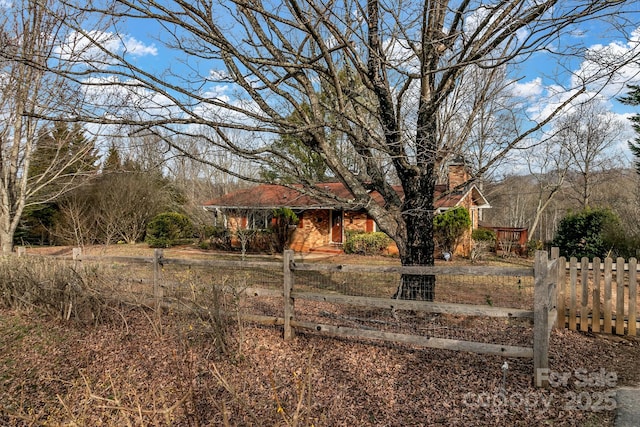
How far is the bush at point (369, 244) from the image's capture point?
16.8m

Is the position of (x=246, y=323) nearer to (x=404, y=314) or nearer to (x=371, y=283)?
(x=404, y=314)

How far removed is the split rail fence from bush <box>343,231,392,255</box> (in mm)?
7508

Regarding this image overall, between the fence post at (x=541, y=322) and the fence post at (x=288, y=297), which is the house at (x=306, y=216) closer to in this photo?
the fence post at (x=288, y=297)

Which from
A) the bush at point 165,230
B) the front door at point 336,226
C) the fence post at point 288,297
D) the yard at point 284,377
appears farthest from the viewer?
the bush at point 165,230

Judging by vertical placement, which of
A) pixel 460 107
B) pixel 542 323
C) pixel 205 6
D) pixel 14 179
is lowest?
pixel 542 323

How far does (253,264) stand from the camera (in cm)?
553

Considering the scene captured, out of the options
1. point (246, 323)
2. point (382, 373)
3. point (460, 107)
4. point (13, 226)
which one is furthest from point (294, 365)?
point (13, 226)

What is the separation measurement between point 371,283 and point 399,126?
182 inches

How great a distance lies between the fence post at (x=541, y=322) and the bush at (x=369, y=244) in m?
12.9

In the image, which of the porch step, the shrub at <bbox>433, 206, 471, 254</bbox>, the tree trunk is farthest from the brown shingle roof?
the tree trunk

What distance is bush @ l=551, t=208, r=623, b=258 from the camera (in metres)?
12.4

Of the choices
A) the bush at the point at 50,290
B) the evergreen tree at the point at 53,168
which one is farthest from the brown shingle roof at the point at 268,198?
the bush at the point at 50,290

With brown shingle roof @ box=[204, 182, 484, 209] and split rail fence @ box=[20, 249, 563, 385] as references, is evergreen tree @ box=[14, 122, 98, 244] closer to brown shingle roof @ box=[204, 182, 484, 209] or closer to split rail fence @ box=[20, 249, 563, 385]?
split rail fence @ box=[20, 249, 563, 385]

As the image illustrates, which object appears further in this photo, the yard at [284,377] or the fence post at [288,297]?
the fence post at [288,297]
